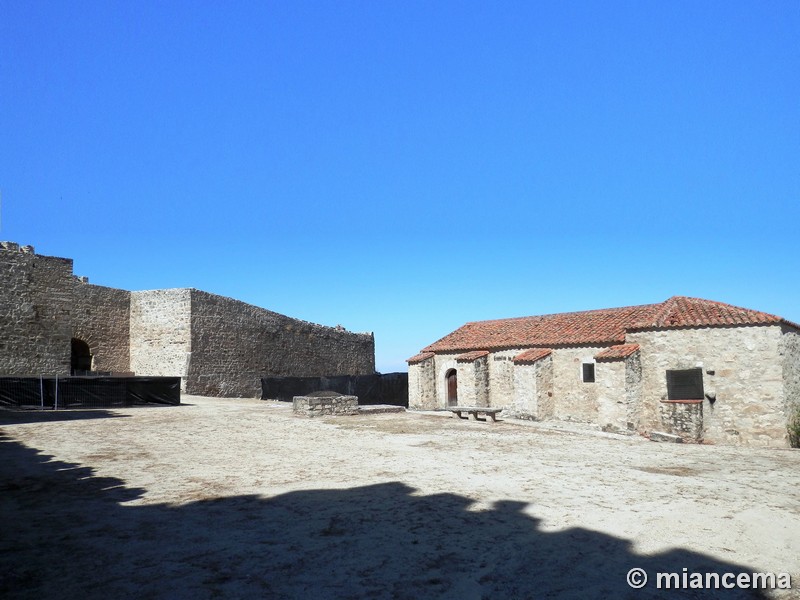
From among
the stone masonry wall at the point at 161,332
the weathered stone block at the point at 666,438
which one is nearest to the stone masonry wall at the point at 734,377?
the weathered stone block at the point at 666,438

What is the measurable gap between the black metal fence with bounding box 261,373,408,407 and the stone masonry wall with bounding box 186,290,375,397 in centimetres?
196

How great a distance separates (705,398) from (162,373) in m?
21.5

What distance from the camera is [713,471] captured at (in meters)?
9.01

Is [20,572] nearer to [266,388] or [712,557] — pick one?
[712,557]

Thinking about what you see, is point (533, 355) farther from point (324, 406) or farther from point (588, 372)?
point (324, 406)

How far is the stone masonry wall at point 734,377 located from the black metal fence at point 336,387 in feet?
44.4

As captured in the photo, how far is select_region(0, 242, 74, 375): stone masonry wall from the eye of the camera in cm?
2211

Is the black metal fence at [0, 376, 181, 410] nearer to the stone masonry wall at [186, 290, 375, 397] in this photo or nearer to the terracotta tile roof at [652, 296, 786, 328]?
the stone masonry wall at [186, 290, 375, 397]

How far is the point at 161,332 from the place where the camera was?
2552 centimetres

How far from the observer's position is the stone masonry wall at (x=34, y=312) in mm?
22109

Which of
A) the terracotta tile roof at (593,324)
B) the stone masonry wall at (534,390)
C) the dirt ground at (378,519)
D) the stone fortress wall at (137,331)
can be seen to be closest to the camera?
the dirt ground at (378,519)

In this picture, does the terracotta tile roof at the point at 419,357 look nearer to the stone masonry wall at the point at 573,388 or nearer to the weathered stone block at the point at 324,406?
the stone masonry wall at the point at 573,388

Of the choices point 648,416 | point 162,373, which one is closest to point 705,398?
point 648,416

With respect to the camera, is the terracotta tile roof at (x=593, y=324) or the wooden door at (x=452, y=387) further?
the wooden door at (x=452, y=387)
